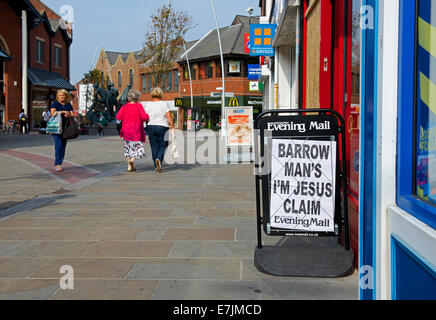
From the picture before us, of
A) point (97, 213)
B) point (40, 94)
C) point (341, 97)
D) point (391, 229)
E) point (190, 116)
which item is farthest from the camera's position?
point (190, 116)

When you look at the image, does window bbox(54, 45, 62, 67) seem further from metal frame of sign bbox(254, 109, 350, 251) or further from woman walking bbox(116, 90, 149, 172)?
metal frame of sign bbox(254, 109, 350, 251)

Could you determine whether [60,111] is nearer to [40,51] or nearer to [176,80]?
[40,51]

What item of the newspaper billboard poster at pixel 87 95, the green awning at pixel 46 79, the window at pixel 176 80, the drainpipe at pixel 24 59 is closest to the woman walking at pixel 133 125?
the drainpipe at pixel 24 59

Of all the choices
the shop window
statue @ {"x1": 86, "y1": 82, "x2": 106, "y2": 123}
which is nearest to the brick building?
statue @ {"x1": 86, "y1": 82, "x2": 106, "y2": 123}

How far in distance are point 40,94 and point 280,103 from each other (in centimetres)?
2822

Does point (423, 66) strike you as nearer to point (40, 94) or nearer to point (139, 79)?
point (40, 94)

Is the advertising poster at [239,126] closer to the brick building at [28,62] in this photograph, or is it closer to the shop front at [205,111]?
the brick building at [28,62]

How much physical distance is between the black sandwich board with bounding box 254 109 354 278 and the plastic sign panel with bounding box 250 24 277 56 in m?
11.6

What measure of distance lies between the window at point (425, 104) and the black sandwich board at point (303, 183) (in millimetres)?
1329

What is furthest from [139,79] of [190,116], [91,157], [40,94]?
[91,157]
